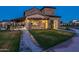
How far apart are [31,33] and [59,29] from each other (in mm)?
273

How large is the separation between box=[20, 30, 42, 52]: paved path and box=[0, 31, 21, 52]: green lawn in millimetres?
47

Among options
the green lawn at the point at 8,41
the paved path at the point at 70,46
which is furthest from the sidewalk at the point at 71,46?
the green lawn at the point at 8,41

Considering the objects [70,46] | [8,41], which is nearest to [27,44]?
[8,41]

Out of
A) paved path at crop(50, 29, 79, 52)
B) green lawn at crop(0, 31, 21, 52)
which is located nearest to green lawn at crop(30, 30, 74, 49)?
paved path at crop(50, 29, 79, 52)

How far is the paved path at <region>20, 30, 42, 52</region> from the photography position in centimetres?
249

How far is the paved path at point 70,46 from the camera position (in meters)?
2.48

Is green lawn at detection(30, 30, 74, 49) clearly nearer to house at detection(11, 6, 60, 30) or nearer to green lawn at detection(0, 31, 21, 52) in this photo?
house at detection(11, 6, 60, 30)

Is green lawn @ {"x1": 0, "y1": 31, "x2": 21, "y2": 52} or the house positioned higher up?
the house

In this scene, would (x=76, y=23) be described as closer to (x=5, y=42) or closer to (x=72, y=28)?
(x=72, y=28)

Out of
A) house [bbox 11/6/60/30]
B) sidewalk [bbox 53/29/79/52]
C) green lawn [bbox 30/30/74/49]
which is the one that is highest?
house [bbox 11/6/60/30]

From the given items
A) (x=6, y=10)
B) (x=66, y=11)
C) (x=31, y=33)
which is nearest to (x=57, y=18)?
(x=66, y=11)

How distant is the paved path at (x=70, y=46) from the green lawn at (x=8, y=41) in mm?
366

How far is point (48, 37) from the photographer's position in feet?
8.28
